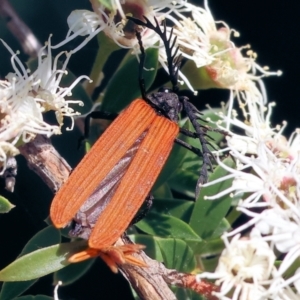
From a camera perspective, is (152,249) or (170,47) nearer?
(152,249)

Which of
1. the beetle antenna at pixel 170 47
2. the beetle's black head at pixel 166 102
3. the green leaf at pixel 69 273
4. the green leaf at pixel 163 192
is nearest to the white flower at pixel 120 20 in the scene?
the beetle antenna at pixel 170 47

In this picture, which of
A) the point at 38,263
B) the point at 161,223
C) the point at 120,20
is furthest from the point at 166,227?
the point at 120,20

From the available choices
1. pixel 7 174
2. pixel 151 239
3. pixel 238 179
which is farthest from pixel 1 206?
pixel 238 179

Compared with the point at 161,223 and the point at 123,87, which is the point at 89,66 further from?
the point at 161,223

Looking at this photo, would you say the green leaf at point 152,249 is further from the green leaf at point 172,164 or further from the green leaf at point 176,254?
the green leaf at point 172,164

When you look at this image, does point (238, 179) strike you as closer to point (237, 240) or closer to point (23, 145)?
point (237, 240)

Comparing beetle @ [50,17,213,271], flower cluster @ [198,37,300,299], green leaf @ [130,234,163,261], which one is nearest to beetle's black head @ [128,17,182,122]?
beetle @ [50,17,213,271]
